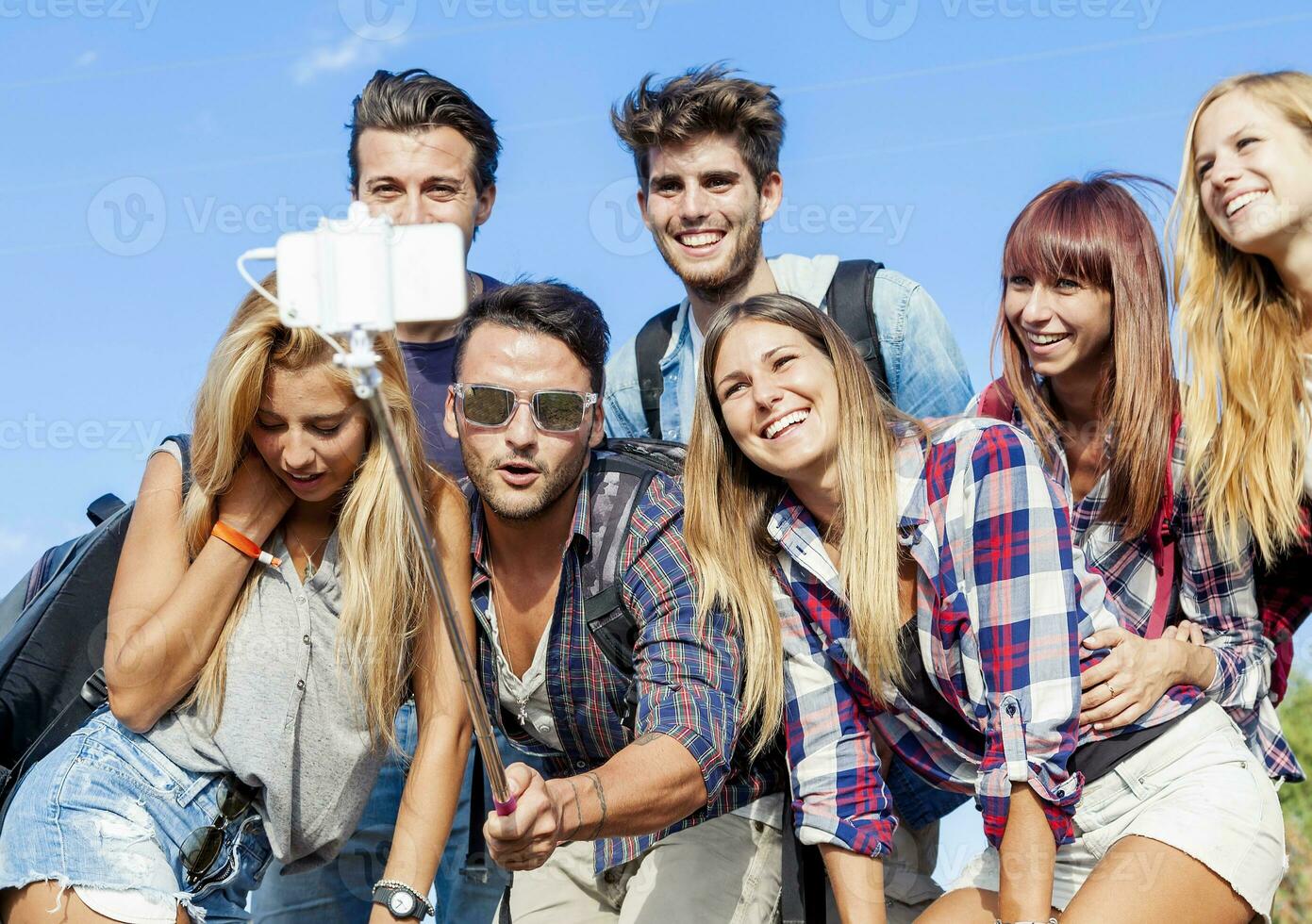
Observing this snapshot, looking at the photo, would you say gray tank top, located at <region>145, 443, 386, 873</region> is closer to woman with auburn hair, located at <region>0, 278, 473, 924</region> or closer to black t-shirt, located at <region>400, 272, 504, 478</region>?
woman with auburn hair, located at <region>0, 278, 473, 924</region>

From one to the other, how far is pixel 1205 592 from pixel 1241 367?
29.6 inches

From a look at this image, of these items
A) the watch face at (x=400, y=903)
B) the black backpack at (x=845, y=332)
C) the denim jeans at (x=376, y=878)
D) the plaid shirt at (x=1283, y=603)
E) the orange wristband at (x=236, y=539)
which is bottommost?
the denim jeans at (x=376, y=878)

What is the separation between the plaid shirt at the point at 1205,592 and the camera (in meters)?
4.21

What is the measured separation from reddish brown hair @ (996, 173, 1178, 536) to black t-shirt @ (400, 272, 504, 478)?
1.90 metres

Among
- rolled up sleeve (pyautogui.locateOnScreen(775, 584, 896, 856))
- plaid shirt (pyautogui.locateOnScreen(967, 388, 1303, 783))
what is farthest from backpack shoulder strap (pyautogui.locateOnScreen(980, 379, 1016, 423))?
rolled up sleeve (pyautogui.locateOnScreen(775, 584, 896, 856))

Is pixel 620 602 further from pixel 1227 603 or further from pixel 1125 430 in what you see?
pixel 1227 603

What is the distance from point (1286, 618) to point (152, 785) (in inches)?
137

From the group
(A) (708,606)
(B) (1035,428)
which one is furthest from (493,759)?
(B) (1035,428)

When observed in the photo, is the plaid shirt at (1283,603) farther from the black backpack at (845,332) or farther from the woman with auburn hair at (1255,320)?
the black backpack at (845,332)

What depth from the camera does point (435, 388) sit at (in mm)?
5234

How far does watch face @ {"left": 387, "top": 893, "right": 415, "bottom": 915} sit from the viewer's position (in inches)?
155

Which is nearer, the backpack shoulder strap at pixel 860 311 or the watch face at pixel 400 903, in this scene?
the watch face at pixel 400 903

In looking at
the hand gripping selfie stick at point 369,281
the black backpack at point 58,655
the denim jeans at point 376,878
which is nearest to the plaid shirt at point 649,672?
the denim jeans at point 376,878

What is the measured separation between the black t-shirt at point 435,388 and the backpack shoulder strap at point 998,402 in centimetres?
180
